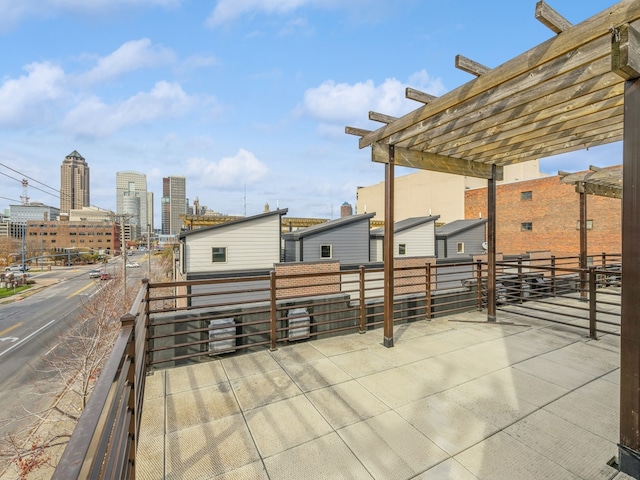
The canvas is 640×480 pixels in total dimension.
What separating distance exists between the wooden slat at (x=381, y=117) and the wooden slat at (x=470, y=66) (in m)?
1.24

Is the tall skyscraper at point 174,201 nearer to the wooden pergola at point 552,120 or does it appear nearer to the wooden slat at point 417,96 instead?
the wooden pergola at point 552,120

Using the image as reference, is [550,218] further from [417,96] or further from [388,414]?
[388,414]

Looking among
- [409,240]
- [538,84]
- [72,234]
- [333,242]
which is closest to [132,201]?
[72,234]

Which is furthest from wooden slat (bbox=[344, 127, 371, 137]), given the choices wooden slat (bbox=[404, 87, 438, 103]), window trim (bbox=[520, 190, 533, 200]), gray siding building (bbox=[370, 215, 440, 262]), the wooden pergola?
window trim (bbox=[520, 190, 533, 200])

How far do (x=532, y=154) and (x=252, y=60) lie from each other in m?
7.77

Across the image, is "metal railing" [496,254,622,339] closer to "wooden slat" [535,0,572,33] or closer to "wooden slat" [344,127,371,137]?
"wooden slat" [535,0,572,33]

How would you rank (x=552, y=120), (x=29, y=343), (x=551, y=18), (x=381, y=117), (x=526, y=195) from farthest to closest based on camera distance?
1. (x=526, y=195)
2. (x=29, y=343)
3. (x=381, y=117)
4. (x=552, y=120)
5. (x=551, y=18)

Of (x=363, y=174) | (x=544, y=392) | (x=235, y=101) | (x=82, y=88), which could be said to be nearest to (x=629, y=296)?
(x=544, y=392)

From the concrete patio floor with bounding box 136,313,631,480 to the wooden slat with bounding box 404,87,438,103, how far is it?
3081 millimetres

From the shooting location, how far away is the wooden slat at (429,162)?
409 cm

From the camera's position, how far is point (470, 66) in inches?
103

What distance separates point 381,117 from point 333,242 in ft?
34.8

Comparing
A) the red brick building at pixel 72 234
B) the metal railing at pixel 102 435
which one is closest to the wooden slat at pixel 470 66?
the metal railing at pixel 102 435

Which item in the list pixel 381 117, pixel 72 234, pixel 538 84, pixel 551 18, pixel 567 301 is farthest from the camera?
pixel 72 234
